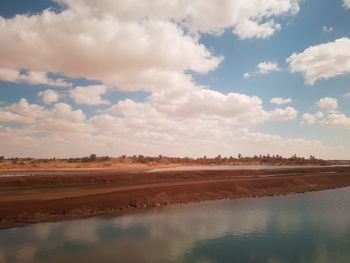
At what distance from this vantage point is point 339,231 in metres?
31.5

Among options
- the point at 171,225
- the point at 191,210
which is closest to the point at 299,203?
the point at 191,210

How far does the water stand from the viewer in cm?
2388

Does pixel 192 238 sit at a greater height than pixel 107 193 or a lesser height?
lesser

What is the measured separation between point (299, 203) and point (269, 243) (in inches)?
927

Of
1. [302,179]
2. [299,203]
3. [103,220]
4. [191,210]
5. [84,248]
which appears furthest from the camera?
[302,179]

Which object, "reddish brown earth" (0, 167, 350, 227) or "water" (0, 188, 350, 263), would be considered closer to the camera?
"water" (0, 188, 350, 263)

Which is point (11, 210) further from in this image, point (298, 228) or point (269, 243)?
point (298, 228)

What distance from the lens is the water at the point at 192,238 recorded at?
2388 cm

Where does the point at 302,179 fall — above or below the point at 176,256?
above

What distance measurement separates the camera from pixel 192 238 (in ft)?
94.0

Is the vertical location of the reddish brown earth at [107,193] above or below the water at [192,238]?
above

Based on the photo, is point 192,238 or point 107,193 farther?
point 107,193

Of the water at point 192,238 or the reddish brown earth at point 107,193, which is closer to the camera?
the water at point 192,238

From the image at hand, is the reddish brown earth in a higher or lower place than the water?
higher
